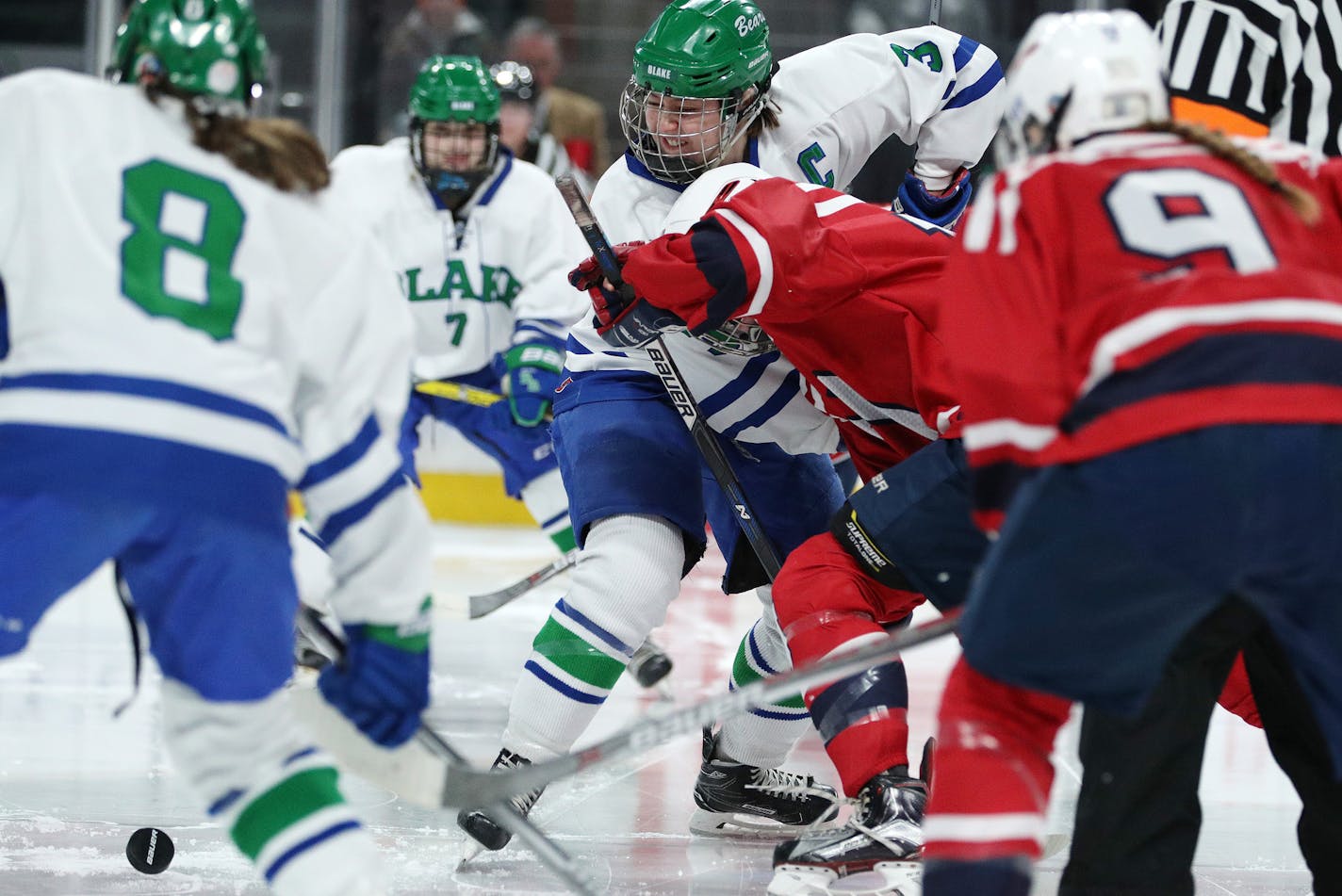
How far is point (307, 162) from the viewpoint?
176 cm

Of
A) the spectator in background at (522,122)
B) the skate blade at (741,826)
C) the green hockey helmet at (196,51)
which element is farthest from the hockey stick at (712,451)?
the spectator in background at (522,122)

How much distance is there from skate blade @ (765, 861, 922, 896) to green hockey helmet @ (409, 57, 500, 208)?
2344 mm

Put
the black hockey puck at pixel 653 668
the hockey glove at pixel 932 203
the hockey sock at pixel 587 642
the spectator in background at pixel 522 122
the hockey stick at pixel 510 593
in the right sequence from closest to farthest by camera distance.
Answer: the hockey sock at pixel 587 642 < the hockey glove at pixel 932 203 < the black hockey puck at pixel 653 668 < the hockey stick at pixel 510 593 < the spectator in background at pixel 522 122

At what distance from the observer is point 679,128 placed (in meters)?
2.70

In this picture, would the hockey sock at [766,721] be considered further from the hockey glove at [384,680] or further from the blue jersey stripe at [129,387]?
the blue jersey stripe at [129,387]

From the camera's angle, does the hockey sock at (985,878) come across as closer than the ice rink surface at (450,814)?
Yes

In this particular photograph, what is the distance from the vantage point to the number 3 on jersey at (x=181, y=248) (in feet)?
5.39

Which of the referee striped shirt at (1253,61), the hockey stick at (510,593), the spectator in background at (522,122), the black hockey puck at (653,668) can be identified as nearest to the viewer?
the referee striped shirt at (1253,61)

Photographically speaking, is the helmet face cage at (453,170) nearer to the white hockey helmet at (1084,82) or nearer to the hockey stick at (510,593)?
the hockey stick at (510,593)

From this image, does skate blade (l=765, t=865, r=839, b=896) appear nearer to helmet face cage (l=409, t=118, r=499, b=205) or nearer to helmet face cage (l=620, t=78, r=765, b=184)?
helmet face cage (l=620, t=78, r=765, b=184)

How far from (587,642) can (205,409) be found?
1087 mm

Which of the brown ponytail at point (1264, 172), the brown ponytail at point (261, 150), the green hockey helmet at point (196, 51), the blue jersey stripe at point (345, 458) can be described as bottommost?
the blue jersey stripe at point (345, 458)

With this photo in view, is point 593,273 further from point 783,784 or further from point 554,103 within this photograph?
point 554,103

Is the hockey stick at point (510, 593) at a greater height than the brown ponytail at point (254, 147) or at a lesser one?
lesser
